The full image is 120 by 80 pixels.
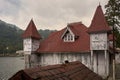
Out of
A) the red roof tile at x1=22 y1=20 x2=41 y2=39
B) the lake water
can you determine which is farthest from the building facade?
the lake water

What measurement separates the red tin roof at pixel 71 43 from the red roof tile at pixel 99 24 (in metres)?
2.65

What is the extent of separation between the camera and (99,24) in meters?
25.3

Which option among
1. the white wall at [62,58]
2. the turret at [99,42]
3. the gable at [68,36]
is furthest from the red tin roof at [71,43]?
the turret at [99,42]

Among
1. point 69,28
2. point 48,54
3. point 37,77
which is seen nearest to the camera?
point 37,77

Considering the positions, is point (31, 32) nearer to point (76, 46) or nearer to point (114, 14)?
point (76, 46)

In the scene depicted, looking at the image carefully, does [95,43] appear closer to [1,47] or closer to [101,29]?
[101,29]

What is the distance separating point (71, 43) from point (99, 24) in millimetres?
5787

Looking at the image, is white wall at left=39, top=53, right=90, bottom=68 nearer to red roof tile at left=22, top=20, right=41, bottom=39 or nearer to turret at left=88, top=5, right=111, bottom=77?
turret at left=88, top=5, right=111, bottom=77

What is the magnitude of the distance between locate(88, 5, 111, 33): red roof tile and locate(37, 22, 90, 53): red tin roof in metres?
2.65

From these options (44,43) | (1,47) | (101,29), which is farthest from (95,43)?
(1,47)

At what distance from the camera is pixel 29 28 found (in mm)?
32281

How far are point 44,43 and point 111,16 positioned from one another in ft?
41.1

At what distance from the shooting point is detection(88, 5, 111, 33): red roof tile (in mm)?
24467

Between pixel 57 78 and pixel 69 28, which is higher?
pixel 69 28
